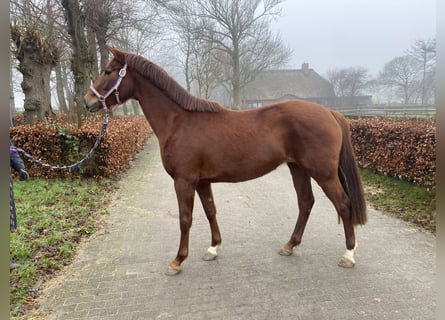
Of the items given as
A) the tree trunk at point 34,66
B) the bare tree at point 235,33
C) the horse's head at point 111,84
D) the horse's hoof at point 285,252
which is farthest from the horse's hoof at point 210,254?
the bare tree at point 235,33

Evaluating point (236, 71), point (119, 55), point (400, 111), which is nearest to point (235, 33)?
point (236, 71)

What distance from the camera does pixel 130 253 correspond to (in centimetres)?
349

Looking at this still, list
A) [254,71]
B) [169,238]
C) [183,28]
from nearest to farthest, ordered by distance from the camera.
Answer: [169,238] → [183,28] → [254,71]

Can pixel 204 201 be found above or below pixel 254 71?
below

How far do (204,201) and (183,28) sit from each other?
71.9 ft

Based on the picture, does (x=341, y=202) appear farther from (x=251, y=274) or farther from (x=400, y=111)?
(x=400, y=111)

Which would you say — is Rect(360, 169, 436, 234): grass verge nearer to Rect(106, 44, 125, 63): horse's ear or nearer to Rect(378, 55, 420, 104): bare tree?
Rect(106, 44, 125, 63): horse's ear

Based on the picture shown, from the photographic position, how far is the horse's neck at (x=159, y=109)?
3129mm

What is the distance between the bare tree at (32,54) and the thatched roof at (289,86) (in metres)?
31.8

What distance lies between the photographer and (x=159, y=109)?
10.4 feet

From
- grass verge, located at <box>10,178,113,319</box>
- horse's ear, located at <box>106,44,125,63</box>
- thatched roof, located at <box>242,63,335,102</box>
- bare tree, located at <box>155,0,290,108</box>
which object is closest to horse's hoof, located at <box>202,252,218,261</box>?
grass verge, located at <box>10,178,113,319</box>

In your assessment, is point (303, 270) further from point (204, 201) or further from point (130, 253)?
point (130, 253)

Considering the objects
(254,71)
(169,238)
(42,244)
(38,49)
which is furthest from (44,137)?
(254,71)

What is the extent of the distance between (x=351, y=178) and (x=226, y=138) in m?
1.50
